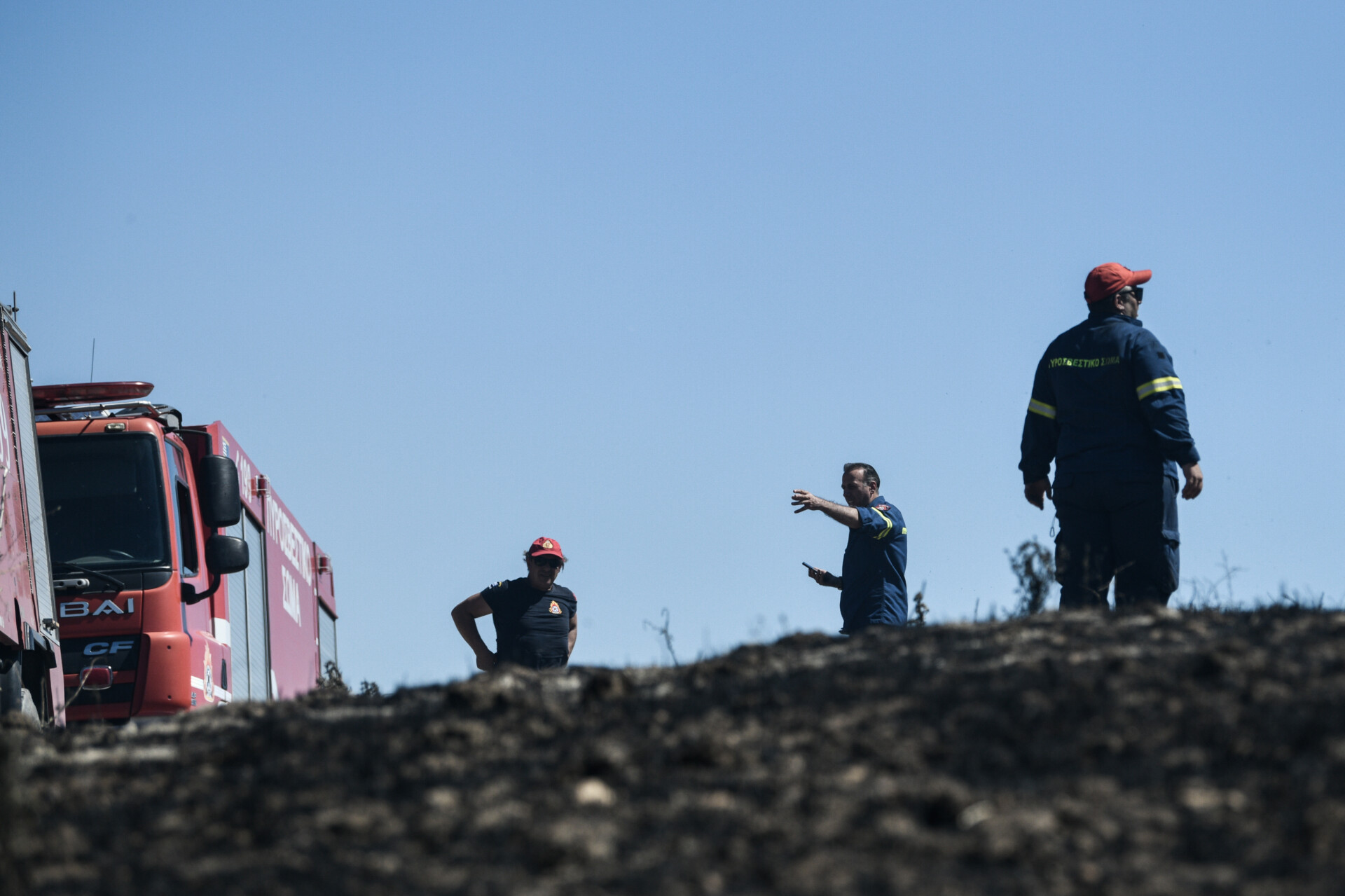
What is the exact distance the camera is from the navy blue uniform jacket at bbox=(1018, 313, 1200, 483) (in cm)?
678

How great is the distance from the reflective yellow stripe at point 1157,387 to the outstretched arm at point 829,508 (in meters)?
2.11

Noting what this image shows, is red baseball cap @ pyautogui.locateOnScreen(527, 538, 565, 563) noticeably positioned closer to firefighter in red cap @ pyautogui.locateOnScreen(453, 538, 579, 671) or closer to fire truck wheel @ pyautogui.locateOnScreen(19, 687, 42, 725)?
firefighter in red cap @ pyautogui.locateOnScreen(453, 538, 579, 671)

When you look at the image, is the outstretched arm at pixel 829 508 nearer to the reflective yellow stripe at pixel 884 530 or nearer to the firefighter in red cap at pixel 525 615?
the reflective yellow stripe at pixel 884 530

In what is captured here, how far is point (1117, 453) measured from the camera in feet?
22.6

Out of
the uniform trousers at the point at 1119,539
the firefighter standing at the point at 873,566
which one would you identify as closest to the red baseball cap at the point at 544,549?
the firefighter standing at the point at 873,566

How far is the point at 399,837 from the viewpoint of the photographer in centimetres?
316

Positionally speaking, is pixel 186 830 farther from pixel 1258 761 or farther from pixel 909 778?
pixel 1258 761

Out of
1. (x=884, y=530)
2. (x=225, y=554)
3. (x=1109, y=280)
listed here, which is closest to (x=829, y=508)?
(x=884, y=530)

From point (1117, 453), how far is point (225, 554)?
5735mm

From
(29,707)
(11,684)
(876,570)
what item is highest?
(876,570)

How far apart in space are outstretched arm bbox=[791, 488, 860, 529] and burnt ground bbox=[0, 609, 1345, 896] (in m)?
3.59

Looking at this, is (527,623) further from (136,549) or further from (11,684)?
(11,684)

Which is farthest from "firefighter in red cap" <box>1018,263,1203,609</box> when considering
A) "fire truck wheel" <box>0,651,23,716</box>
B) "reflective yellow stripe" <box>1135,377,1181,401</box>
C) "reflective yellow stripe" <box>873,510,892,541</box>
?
"fire truck wheel" <box>0,651,23,716</box>

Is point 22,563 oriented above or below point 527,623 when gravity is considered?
above
